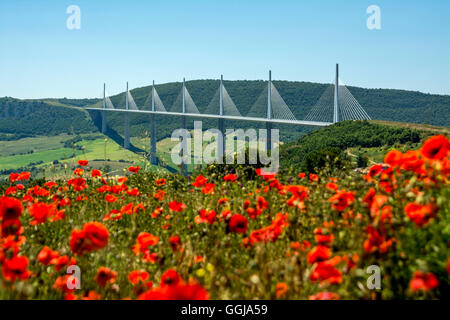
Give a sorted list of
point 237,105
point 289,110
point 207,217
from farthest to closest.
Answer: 1. point 237,105
2. point 289,110
3. point 207,217

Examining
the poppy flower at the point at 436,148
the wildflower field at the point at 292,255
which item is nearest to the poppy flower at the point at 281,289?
the wildflower field at the point at 292,255

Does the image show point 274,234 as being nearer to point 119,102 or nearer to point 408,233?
point 408,233

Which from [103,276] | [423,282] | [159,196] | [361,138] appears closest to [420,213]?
[423,282]

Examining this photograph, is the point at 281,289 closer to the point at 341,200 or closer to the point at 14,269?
the point at 341,200

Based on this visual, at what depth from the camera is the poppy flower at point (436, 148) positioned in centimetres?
206

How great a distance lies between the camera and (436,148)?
2.08m

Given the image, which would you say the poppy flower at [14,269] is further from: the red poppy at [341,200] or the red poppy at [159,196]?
the red poppy at [159,196]

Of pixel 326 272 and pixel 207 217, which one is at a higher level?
pixel 207 217

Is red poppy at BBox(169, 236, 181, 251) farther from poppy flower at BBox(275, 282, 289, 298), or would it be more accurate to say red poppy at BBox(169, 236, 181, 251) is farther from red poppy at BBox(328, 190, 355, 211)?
red poppy at BBox(328, 190, 355, 211)

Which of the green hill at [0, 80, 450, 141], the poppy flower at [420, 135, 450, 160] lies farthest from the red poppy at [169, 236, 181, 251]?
the green hill at [0, 80, 450, 141]

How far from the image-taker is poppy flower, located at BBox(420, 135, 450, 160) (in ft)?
6.76

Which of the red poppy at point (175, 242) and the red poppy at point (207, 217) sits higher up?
the red poppy at point (207, 217)

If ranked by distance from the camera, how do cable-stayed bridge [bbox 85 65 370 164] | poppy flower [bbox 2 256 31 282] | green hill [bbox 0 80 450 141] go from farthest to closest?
1. green hill [bbox 0 80 450 141]
2. cable-stayed bridge [bbox 85 65 370 164]
3. poppy flower [bbox 2 256 31 282]
